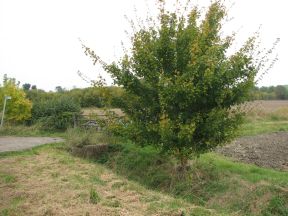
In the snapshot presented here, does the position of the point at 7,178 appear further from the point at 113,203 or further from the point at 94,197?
the point at 113,203

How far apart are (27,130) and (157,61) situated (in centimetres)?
1691

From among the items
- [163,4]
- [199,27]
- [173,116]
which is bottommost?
[173,116]

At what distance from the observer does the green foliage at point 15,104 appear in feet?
82.9

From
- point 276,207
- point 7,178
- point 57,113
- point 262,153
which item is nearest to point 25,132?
point 57,113

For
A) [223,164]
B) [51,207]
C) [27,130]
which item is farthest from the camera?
[27,130]

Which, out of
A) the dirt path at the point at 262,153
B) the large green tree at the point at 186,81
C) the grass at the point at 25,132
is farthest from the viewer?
the grass at the point at 25,132

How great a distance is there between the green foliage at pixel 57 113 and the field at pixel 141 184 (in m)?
8.89

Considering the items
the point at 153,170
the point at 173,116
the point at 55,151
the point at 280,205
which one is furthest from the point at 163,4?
the point at 55,151

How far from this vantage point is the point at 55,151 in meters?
15.6

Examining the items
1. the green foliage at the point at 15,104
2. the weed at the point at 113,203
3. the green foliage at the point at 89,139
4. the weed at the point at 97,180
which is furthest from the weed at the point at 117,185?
the green foliage at the point at 15,104

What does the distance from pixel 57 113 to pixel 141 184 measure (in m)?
15.5

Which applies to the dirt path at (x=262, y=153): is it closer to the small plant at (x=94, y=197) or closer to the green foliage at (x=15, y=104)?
the small plant at (x=94, y=197)

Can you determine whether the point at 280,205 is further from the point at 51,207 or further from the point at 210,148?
the point at 51,207

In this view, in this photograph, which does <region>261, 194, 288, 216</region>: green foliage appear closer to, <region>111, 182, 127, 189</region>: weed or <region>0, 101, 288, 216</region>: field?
<region>0, 101, 288, 216</region>: field
